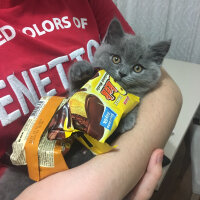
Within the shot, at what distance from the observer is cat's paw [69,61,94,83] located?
60 centimetres

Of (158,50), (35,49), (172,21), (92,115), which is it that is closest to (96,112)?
(92,115)

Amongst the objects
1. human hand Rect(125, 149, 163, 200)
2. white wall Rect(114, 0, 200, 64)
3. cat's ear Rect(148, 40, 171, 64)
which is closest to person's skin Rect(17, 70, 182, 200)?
human hand Rect(125, 149, 163, 200)

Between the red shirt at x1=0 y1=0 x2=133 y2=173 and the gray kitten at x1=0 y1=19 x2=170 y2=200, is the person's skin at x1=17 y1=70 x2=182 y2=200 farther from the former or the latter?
the red shirt at x1=0 y1=0 x2=133 y2=173

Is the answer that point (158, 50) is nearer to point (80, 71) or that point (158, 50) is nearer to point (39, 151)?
point (80, 71)

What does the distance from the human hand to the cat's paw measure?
27 cm

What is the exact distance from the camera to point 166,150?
90 cm

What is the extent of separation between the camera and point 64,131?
0.45 m

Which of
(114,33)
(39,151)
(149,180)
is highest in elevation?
(114,33)

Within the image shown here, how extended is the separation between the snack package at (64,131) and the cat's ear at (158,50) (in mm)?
311

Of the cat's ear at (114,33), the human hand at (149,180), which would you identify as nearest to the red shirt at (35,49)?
the cat's ear at (114,33)

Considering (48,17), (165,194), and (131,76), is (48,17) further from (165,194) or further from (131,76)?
(165,194)

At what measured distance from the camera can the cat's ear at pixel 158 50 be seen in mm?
740

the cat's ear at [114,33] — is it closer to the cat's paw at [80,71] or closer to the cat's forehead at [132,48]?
the cat's forehead at [132,48]

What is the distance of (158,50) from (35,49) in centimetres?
40
